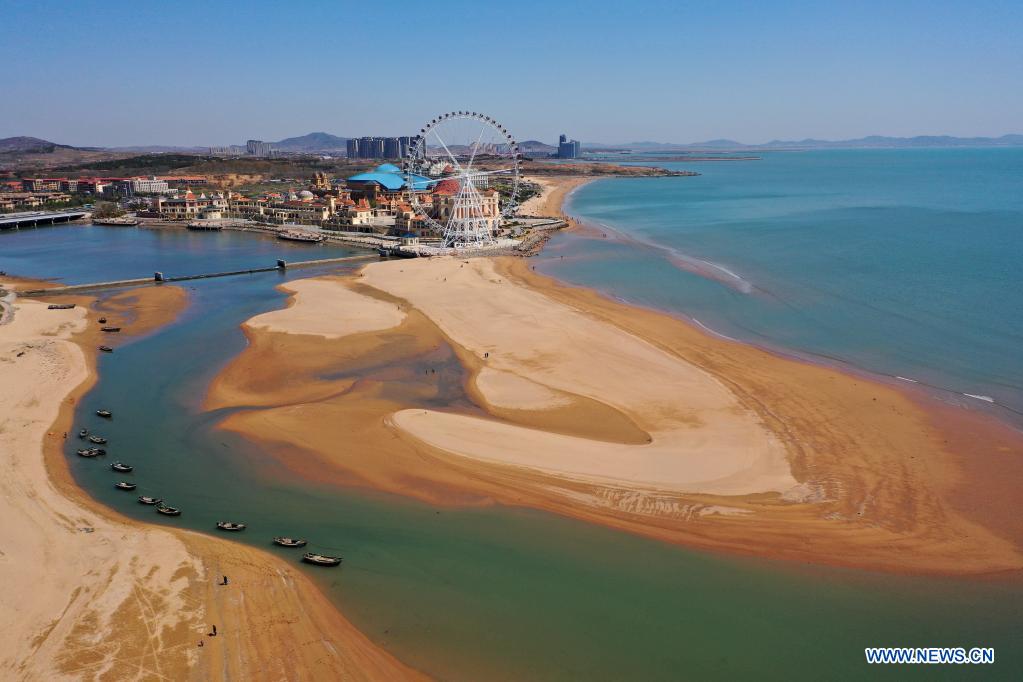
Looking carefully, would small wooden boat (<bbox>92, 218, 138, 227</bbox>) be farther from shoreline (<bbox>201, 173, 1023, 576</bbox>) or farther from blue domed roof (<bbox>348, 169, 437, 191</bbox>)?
shoreline (<bbox>201, 173, 1023, 576</bbox>)

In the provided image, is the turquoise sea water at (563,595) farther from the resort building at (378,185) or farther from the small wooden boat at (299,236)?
the resort building at (378,185)

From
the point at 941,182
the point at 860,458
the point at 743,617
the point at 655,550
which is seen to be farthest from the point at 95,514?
the point at 941,182

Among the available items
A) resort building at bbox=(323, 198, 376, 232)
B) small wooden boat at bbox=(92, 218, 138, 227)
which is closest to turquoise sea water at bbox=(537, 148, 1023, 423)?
resort building at bbox=(323, 198, 376, 232)

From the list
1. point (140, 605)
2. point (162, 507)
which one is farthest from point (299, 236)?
point (140, 605)

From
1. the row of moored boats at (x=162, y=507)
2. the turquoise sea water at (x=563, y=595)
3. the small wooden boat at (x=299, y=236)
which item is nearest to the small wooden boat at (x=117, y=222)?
the small wooden boat at (x=299, y=236)

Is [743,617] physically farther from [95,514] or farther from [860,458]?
[95,514]
